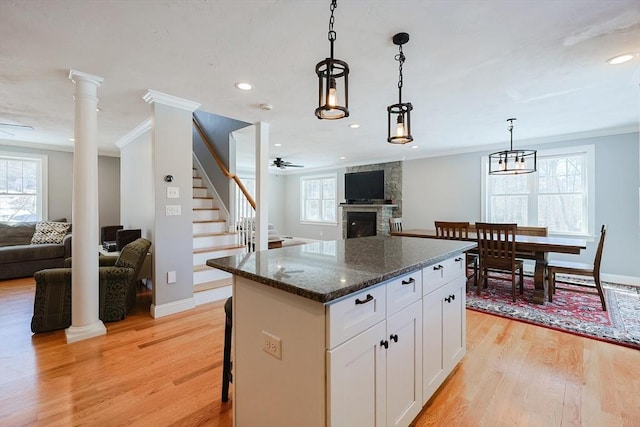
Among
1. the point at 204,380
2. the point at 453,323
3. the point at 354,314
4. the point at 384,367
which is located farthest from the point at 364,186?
the point at 354,314

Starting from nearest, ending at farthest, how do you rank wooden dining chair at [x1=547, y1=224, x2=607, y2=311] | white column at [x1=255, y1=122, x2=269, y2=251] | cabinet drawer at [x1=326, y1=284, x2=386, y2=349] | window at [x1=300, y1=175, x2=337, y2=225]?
cabinet drawer at [x1=326, y1=284, x2=386, y2=349] < wooden dining chair at [x1=547, y1=224, x2=607, y2=311] < white column at [x1=255, y1=122, x2=269, y2=251] < window at [x1=300, y1=175, x2=337, y2=225]

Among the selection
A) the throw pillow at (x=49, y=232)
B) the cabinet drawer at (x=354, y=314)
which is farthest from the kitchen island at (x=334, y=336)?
the throw pillow at (x=49, y=232)

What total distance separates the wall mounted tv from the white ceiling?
11.1 ft

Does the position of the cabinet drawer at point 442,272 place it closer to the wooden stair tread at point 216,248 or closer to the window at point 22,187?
the wooden stair tread at point 216,248

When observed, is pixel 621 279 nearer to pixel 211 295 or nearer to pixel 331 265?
pixel 331 265

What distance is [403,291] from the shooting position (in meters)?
1.49

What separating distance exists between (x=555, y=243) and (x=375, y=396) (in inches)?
134

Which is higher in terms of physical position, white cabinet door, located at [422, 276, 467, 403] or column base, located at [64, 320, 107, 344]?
white cabinet door, located at [422, 276, 467, 403]

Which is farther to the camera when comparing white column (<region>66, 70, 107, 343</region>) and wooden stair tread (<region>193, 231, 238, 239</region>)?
wooden stair tread (<region>193, 231, 238, 239</region>)

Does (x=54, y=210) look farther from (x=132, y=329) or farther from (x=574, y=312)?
(x=574, y=312)

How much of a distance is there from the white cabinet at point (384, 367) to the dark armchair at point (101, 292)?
279cm

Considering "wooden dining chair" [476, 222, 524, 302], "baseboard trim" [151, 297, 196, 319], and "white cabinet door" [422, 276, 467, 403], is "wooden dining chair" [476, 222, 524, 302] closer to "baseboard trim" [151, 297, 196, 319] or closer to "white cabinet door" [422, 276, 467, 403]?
"white cabinet door" [422, 276, 467, 403]

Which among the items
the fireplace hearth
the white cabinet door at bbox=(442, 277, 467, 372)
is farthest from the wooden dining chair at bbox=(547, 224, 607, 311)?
the fireplace hearth

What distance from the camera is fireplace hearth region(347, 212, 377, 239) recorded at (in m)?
7.33
